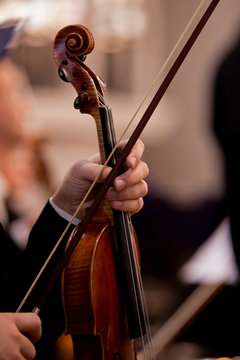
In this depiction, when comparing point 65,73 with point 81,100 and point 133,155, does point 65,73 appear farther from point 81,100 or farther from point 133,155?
point 133,155

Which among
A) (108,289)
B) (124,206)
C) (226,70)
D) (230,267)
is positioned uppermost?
(226,70)

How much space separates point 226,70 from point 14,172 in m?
1.17

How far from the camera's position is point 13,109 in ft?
7.91

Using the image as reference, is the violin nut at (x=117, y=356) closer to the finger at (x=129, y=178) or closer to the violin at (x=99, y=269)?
the violin at (x=99, y=269)

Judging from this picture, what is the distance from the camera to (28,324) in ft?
2.51

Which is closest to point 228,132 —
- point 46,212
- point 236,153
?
point 236,153

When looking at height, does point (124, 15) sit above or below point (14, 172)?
above

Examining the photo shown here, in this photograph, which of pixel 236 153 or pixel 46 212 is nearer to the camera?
pixel 46 212

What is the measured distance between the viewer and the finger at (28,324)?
0.76 m

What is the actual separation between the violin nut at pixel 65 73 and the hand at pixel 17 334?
381mm

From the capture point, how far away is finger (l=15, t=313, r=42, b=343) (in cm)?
76

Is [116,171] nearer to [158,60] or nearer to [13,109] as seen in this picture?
[13,109]

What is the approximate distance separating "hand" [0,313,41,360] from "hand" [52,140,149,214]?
0.24 meters

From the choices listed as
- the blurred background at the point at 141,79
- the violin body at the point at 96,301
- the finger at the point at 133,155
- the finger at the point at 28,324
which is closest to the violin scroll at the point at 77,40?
the finger at the point at 133,155
